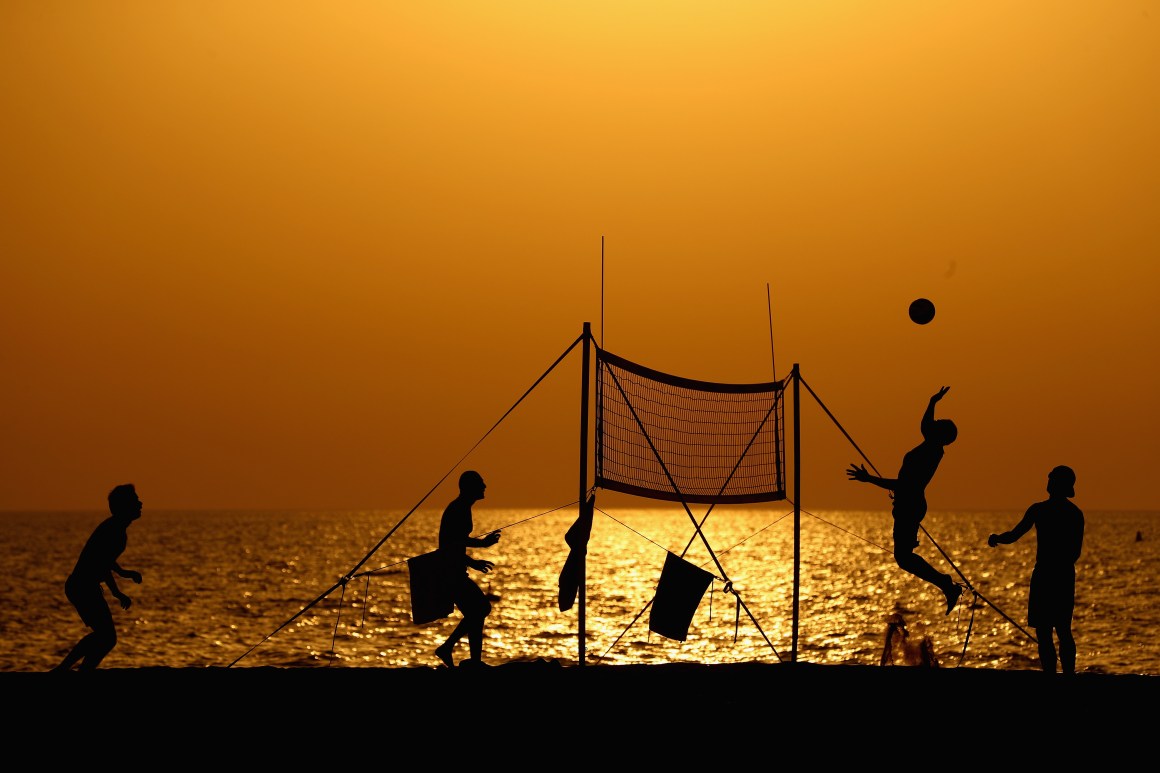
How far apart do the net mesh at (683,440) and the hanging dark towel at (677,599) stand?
88 centimetres

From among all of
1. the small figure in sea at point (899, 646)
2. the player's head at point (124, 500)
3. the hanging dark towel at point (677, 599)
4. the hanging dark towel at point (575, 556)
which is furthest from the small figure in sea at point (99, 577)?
the small figure in sea at point (899, 646)

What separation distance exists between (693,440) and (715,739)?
559cm

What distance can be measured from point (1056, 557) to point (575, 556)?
4373 millimetres

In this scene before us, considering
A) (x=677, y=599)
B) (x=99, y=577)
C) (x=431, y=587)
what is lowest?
(x=677, y=599)

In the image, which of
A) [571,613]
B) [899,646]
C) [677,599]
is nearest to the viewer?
[677,599]

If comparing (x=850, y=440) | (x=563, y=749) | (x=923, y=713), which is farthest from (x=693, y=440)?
(x=563, y=749)

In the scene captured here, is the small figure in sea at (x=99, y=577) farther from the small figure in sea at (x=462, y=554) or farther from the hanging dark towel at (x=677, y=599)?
the hanging dark towel at (x=677, y=599)

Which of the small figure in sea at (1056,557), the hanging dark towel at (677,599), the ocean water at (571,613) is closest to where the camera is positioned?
the small figure in sea at (1056,557)

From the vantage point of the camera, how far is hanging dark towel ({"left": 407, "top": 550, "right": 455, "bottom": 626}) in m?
11.4

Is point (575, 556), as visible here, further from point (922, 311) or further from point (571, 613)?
point (571, 613)

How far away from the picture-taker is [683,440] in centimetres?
1404

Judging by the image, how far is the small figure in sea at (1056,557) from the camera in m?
11.0

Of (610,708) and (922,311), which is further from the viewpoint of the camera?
(922,311)

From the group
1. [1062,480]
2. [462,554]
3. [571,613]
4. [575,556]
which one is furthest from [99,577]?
[571,613]
